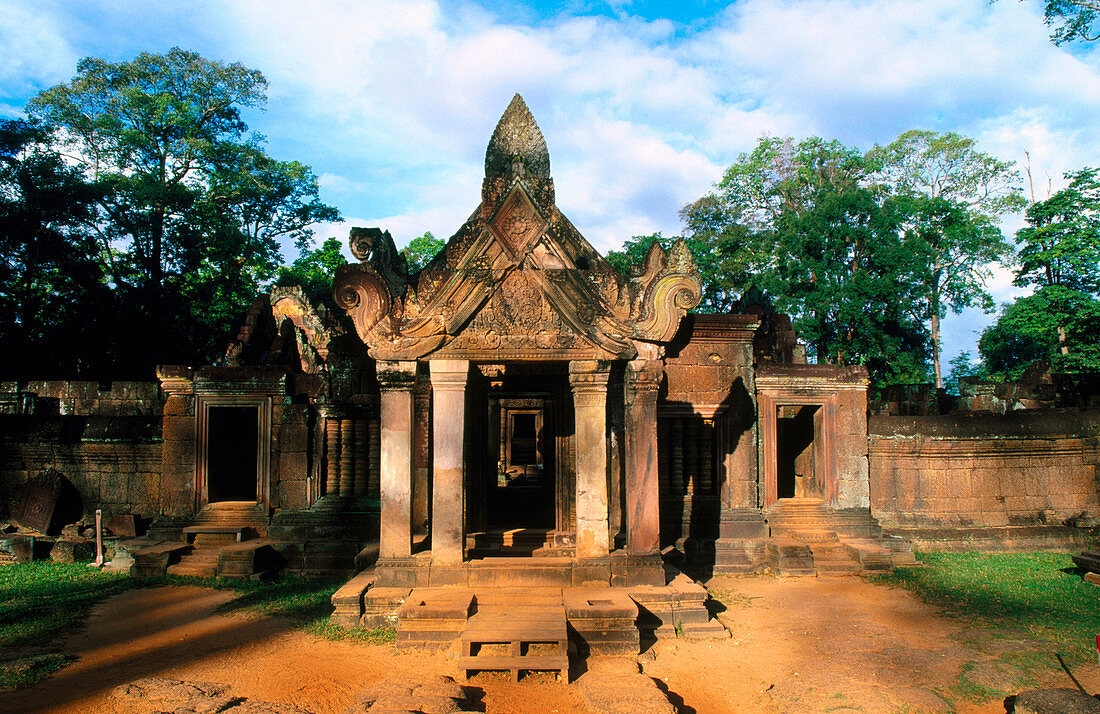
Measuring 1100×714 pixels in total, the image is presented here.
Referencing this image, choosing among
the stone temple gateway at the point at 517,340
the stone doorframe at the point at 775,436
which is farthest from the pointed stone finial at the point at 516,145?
the stone doorframe at the point at 775,436

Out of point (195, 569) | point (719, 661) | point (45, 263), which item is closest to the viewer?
point (719, 661)

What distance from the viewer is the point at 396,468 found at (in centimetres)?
691

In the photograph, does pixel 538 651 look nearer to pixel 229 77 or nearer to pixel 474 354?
pixel 474 354

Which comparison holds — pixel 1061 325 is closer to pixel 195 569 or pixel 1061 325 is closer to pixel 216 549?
pixel 216 549

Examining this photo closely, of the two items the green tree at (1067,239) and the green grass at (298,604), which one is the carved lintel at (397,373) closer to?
the green grass at (298,604)

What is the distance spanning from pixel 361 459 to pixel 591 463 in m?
5.19

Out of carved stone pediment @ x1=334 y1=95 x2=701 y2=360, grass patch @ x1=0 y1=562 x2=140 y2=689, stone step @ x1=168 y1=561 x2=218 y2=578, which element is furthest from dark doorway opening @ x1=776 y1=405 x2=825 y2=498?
grass patch @ x1=0 y1=562 x2=140 y2=689

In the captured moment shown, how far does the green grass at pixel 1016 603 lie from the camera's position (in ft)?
20.1

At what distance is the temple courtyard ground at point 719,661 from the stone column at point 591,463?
1224 millimetres

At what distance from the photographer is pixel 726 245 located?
3048 centimetres

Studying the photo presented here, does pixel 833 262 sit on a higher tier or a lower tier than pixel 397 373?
higher

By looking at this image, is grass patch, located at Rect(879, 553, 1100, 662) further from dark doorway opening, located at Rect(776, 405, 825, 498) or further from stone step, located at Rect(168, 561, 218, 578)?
stone step, located at Rect(168, 561, 218, 578)

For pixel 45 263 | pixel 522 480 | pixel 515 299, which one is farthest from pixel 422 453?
pixel 45 263

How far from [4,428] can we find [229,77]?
18528 millimetres
